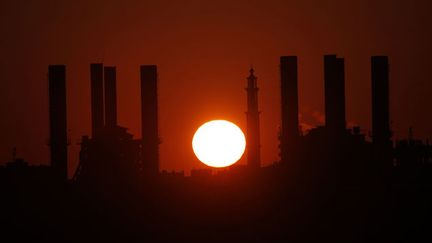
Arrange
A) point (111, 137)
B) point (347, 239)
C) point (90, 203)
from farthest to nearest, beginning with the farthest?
1. point (111, 137)
2. point (90, 203)
3. point (347, 239)

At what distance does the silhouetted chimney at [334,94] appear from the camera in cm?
3070

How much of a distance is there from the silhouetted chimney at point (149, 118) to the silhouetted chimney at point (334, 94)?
472 cm

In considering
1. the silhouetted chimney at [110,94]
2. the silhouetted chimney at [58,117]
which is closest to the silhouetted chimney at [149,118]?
the silhouetted chimney at [110,94]

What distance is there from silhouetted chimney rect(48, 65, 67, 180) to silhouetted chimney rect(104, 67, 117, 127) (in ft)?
8.69

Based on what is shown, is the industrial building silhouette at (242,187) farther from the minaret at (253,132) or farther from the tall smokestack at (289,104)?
the minaret at (253,132)

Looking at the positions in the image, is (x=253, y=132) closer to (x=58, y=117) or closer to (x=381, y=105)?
(x=381, y=105)

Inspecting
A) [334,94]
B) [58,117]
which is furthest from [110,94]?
[334,94]

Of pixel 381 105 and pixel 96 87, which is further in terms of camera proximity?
pixel 96 87

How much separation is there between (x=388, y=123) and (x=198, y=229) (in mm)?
6209

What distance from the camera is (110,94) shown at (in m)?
33.8

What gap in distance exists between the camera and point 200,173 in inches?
1300

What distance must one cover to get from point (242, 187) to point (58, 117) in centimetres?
542

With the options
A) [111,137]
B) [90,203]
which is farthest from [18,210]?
[111,137]

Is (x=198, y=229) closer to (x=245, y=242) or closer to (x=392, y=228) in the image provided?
(x=245, y=242)
